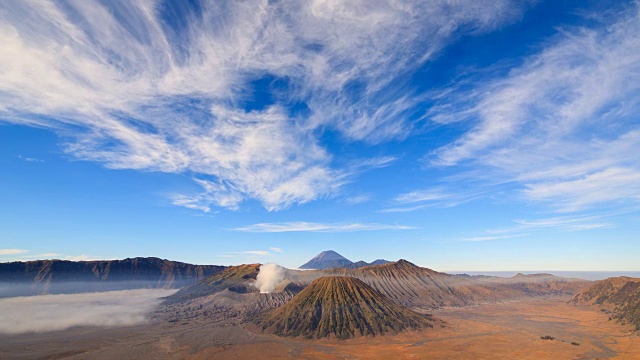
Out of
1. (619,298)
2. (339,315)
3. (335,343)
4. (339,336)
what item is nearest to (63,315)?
(339,315)

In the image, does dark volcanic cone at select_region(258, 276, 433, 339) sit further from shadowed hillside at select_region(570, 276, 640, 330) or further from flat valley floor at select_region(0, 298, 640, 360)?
shadowed hillside at select_region(570, 276, 640, 330)

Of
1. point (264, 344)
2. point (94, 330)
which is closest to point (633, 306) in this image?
point (264, 344)

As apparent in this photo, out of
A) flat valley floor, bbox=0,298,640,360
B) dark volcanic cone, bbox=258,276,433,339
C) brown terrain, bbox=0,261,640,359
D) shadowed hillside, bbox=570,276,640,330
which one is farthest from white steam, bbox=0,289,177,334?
shadowed hillside, bbox=570,276,640,330

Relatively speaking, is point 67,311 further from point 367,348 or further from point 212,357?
point 367,348

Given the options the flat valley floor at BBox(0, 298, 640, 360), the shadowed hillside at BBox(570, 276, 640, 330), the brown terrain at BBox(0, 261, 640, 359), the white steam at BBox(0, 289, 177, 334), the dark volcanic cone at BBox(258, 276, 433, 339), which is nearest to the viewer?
the flat valley floor at BBox(0, 298, 640, 360)

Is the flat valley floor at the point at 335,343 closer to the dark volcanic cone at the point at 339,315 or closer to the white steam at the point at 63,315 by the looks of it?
the dark volcanic cone at the point at 339,315

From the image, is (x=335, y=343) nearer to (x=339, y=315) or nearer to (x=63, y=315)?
(x=339, y=315)

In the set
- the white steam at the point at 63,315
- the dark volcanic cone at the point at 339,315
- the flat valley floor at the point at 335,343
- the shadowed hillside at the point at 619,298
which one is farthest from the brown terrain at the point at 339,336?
the white steam at the point at 63,315

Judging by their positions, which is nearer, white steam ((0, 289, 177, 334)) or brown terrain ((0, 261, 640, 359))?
brown terrain ((0, 261, 640, 359))
